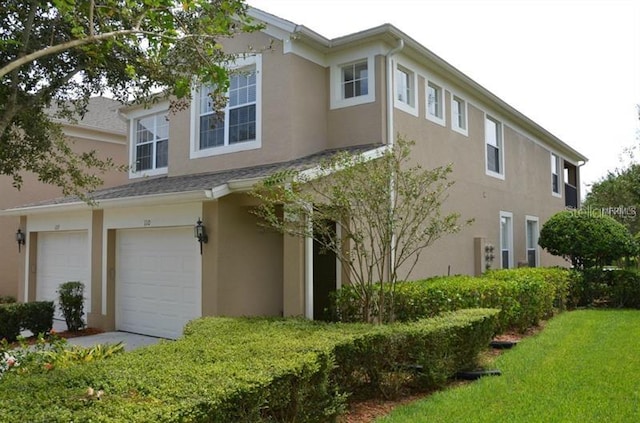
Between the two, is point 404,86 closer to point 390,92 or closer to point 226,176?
point 390,92

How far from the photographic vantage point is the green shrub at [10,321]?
10.9m

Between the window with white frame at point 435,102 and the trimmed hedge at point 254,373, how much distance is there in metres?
6.44

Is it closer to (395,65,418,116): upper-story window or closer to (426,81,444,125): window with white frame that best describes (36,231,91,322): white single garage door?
(395,65,418,116): upper-story window

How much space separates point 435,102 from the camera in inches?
512

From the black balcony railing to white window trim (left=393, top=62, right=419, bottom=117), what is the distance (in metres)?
14.5

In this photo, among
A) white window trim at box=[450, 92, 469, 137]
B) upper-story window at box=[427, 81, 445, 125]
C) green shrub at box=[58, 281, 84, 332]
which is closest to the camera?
green shrub at box=[58, 281, 84, 332]

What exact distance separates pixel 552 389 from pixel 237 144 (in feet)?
26.7

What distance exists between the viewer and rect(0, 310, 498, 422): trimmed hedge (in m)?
3.46

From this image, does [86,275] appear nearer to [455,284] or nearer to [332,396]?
[455,284]

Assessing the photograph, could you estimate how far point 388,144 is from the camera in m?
10.7

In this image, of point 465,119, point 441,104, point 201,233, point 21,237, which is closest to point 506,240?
point 465,119

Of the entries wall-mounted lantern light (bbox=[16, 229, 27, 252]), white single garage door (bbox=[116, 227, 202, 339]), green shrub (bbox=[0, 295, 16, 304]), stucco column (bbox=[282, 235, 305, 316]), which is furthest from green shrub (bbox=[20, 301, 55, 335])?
stucco column (bbox=[282, 235, 305, 316])

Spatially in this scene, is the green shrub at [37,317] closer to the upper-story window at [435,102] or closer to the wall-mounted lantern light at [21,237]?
the wall-mounted lantern light at [21,237]

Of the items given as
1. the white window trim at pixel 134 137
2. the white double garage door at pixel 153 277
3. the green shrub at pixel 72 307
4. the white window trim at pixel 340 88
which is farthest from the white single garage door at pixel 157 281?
the white window trim at pixel 340 88
